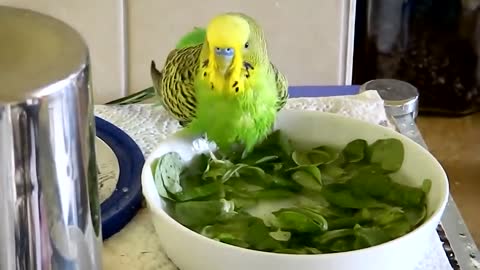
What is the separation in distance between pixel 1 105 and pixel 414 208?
23cm

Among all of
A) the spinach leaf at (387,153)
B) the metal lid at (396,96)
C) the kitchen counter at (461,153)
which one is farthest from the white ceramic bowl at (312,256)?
the kitchen counter at (461,153)

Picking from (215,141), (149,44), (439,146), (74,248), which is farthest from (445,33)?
(74,248)

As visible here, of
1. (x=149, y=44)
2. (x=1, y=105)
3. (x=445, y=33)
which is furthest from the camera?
(x=445, y=33)

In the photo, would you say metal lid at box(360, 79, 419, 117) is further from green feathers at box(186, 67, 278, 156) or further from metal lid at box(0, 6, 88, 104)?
metal lid at box(0, 6, 88, 104)

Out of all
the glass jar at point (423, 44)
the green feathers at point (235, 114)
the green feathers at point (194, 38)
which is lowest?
the glass jar at point (423, 44)

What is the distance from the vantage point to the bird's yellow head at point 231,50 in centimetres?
48

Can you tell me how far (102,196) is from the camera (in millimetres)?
505

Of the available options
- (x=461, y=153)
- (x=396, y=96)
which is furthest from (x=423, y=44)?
(x=396, y=96)

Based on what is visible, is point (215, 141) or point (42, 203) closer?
point (42, 203)

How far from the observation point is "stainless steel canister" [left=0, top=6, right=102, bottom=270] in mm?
337

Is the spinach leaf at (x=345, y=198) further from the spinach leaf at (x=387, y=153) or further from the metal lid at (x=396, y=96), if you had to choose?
the metal lid at (x=396, y=96)

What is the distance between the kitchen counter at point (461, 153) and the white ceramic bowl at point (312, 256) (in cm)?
59

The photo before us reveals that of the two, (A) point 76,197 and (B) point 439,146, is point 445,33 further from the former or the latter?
(A) point 76,197

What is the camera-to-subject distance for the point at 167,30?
2.13 feet
